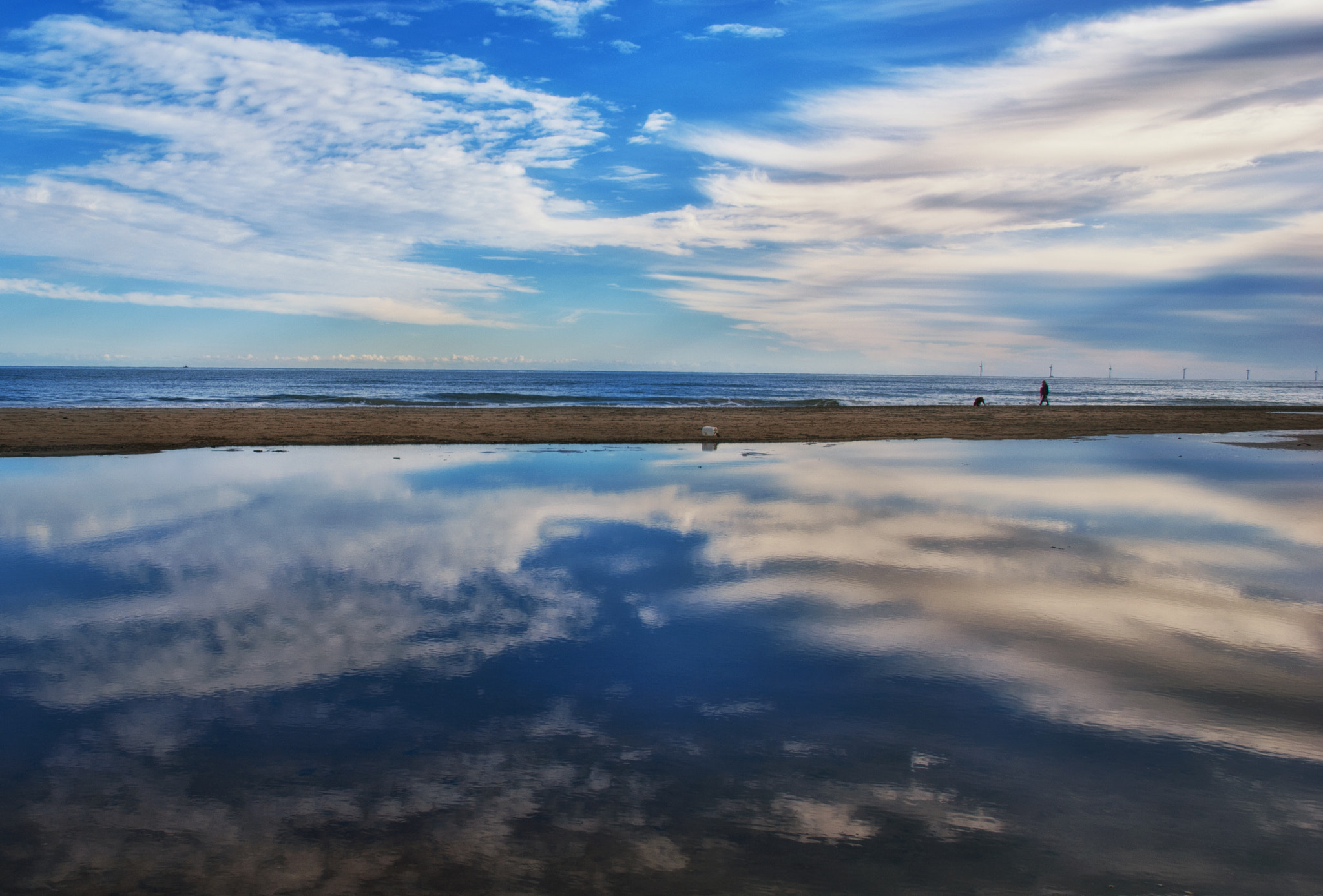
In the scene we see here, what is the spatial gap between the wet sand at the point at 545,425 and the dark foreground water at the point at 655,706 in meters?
12.4

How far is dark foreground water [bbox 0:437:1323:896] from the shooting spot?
11.6 ft

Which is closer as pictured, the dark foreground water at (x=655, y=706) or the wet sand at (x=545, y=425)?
the dark foreground water at (x=655, y=706)

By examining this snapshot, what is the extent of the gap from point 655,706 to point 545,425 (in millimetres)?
23651

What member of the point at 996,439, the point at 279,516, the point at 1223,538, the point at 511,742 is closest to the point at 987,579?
the point at 1223,538

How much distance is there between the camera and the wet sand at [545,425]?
73.8ft

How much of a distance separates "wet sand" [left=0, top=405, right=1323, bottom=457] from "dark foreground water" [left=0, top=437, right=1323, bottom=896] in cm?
1244

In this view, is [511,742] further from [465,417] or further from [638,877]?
[465,417]

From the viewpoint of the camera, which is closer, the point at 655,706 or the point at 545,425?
the point at 655,706

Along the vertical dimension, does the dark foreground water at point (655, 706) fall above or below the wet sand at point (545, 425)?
below

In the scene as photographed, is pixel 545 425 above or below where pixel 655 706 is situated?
above

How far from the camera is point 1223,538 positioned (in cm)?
1045

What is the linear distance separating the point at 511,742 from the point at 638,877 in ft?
4.68

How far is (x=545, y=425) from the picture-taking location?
28.2 m

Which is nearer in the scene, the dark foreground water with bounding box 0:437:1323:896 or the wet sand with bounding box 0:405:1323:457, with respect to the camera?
the dark foreground water with bounding box 0:437:1323:896
